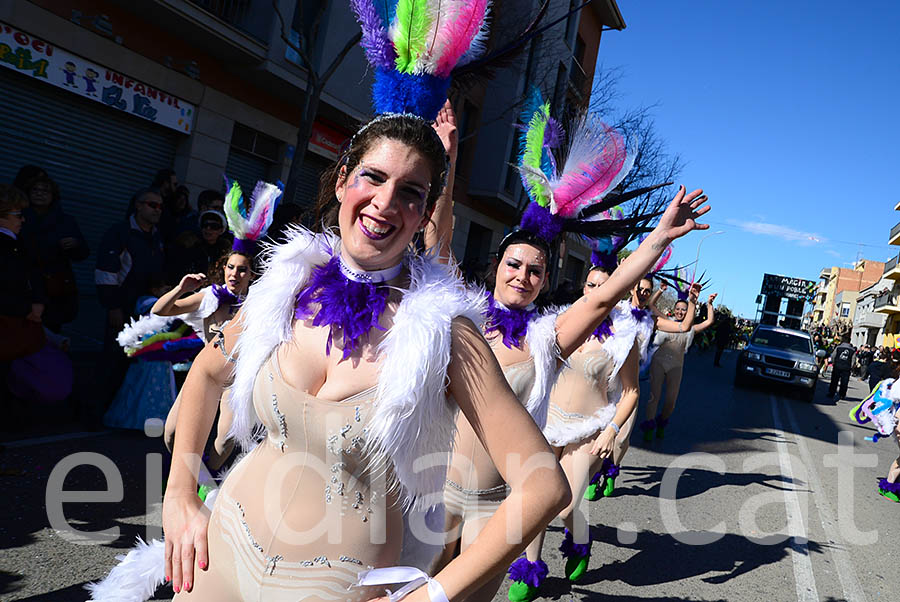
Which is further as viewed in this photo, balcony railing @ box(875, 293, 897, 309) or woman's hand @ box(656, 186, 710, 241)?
balcony railing @ box(875, 293, 897, 309)

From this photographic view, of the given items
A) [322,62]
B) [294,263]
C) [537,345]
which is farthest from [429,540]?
[322,62]

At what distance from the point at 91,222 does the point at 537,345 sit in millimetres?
7739

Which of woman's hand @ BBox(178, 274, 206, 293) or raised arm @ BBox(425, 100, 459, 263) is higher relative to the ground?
raised arm @ BBox(425, 100, 459, 263)

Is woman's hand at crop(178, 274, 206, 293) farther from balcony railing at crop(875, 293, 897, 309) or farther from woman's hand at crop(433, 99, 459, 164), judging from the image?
balcony railing at crop(875, 293, 897, 309)

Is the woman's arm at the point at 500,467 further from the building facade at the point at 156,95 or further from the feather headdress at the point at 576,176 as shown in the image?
the building facade at the point at 156,95

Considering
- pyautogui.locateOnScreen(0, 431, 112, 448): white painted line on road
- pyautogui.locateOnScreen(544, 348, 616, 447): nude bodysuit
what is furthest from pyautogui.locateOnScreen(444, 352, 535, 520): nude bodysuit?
pyautogui.locateOnScreen(0, 431, 112, 448): white painted line on road

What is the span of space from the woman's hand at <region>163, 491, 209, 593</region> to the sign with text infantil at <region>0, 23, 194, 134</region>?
7.51m

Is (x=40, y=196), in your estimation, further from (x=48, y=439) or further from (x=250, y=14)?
(x=250, y=14)

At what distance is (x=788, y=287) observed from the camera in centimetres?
3872

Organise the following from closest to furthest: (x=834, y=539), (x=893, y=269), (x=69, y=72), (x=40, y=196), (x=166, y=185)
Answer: (x=40, y=196) → (x=834, y=539) → (x=166, y=185) → (x=69, y=72) → (x=893, y=269)

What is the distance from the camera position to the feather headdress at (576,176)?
3.29 m

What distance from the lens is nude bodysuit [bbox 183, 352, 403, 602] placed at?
1.53 m

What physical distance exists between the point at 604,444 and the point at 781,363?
14.7 meters

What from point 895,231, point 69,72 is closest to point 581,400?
point 69,72
